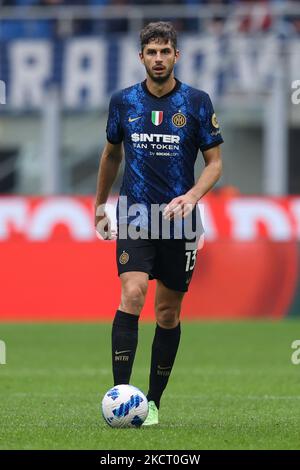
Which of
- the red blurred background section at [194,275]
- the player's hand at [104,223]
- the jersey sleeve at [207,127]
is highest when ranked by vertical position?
the jersey sleeve at [207,127]

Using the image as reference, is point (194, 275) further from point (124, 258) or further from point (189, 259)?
point (124, 258)

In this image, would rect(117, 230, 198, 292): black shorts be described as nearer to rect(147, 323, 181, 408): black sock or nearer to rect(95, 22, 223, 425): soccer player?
rect(95, 22, 223, 425): soccer player

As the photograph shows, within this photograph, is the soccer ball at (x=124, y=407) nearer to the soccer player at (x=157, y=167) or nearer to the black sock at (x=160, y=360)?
the soccer player at (x=157, y=167)

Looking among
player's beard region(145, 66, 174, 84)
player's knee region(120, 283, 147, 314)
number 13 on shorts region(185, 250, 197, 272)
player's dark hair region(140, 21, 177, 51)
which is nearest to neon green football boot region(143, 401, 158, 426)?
player's knee region(120, 283, 147, 314)

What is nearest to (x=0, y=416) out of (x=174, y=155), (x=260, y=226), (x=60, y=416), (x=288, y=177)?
Result: (x=60, y=416)

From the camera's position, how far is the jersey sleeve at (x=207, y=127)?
764 cm

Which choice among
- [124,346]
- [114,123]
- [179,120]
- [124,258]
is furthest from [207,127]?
[124,346]

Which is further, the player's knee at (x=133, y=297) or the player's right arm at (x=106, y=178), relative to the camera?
the player's right arm at (x=106, y=178)

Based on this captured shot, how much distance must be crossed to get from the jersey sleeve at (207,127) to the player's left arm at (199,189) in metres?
0.04

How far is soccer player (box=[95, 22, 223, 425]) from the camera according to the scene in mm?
7445

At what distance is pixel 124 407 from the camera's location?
7184 millimetres

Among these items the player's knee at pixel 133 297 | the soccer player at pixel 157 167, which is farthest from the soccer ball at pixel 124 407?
the player's knee at pixel 133 297
